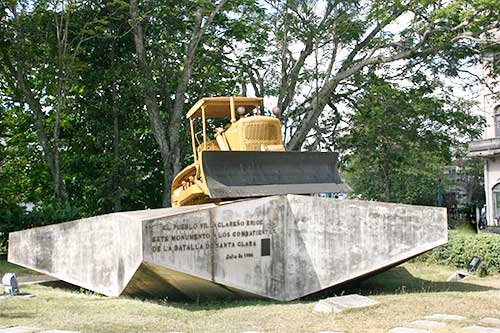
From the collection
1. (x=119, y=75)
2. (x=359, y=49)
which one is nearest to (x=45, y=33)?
(x=119, y=75)

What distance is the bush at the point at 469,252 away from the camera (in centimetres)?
1370

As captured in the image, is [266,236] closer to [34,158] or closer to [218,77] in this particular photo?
[218,77]

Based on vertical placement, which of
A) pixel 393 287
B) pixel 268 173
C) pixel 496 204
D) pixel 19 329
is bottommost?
pixel 393 287

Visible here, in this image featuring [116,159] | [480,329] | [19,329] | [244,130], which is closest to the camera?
[480,329]

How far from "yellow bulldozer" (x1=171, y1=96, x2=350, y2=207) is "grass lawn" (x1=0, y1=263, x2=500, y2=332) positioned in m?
2.06

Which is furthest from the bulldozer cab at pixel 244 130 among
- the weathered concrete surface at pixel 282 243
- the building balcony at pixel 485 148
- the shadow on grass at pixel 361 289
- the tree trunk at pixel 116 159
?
the building balcony at pixel 485 148

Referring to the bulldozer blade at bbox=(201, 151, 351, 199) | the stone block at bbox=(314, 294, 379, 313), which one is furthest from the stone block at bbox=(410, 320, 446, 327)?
the bulldozer blade at bbox=(201, 151, 351, 199)

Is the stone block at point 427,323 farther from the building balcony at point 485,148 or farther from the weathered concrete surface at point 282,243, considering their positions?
the building balcony at point 485,148

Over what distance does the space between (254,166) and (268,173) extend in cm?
31

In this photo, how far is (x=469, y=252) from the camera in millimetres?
14562

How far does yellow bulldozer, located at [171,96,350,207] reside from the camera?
11023mm

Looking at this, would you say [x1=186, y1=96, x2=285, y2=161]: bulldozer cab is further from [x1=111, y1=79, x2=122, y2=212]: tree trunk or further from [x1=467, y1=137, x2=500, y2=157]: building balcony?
[x1=467, y1=137, x2=500, y2=157]: building balcony

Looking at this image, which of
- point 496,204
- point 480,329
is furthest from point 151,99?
point 496,204

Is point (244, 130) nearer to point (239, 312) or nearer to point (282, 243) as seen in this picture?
point (282, 243)
